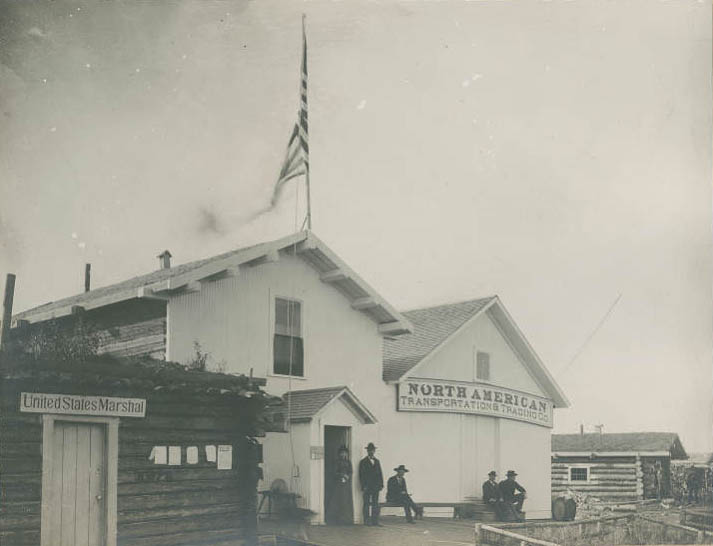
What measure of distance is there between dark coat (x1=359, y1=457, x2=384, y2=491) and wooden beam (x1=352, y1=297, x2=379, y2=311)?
2.67m

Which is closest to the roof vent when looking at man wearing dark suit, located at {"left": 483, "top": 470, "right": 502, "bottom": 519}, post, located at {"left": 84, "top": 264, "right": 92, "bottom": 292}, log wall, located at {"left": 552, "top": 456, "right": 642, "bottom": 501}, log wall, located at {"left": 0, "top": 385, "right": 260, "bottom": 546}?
post, located at {"left": 84, "top": 264, "right": 92, "bottom": 292}

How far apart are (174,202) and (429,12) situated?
13.8 ft

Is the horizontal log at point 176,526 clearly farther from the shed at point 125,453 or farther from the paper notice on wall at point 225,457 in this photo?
the paper notice on wall at point 225,457

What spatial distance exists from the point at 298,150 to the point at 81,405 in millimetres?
4318

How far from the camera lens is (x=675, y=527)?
14383 millimetres

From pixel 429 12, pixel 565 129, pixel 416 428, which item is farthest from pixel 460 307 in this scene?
pixel 429 12

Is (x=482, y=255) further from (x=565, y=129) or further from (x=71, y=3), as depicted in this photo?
(x=71, y=3)

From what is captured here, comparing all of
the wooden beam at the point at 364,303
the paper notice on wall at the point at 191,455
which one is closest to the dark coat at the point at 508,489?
the wooden beam at the point at 364,303

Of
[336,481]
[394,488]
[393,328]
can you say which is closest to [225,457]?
[336,481]

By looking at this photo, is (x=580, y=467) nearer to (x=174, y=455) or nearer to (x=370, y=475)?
(x=370, y=475)

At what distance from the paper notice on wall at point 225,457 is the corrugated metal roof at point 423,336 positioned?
21.9 ft

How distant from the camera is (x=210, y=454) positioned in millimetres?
11773

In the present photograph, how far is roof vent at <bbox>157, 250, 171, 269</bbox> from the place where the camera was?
41.3ft

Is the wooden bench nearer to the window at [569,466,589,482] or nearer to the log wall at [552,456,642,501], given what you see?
the log wall at [552,456,642,501]
